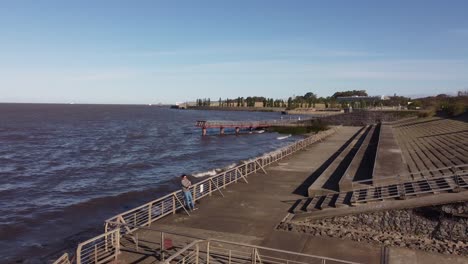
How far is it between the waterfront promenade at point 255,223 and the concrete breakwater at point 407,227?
24.7 inches

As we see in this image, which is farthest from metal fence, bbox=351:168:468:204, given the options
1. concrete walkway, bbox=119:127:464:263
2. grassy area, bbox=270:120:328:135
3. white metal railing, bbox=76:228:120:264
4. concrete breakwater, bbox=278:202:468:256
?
grassy area, bbox=270:120:328:135

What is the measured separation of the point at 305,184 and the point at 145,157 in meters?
27.4

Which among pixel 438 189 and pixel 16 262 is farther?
pixel 16 262

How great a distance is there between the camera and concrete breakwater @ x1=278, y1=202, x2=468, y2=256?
42.1ft

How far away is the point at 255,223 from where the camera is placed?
15.5 meters

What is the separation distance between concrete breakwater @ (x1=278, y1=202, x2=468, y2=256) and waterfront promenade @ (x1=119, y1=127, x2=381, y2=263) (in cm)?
63

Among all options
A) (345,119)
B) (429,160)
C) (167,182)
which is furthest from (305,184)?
(345,119)

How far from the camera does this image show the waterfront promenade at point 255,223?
1244 cm

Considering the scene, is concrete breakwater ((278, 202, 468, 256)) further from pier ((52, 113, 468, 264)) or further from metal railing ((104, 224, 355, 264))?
metal railing ((104, 224, 355, 264))

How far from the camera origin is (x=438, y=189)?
14.9m

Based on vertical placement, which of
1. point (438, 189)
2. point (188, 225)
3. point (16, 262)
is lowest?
point (16, 262)

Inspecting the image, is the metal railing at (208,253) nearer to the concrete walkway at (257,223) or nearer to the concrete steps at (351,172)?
the concrete walkway at (257,223)

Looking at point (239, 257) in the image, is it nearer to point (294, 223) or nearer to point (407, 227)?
point (294, 223)

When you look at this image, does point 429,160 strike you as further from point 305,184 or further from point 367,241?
point 367,241
